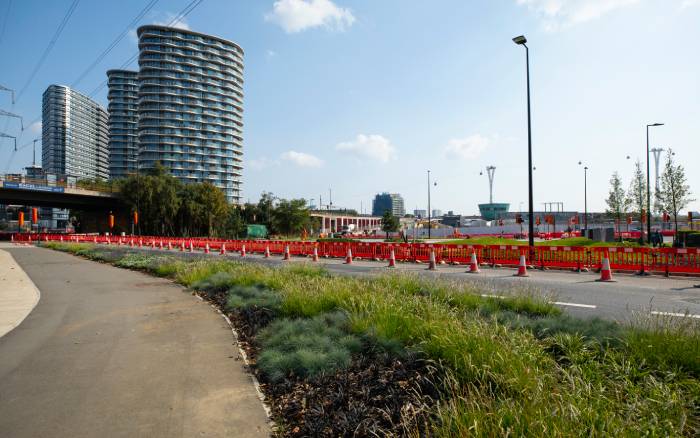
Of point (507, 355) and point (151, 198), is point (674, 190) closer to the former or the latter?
point (507, 355)

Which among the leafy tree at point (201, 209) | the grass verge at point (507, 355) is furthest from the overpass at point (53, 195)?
the grass verge at point (507, 355)

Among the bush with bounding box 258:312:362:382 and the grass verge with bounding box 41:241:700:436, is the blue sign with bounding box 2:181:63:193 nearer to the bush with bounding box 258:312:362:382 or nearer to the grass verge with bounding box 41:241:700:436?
the grass verge with bounding box 41:241:700:436

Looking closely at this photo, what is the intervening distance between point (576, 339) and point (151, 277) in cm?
1388

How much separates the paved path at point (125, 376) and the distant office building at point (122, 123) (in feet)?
517

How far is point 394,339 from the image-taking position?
464 centimetres

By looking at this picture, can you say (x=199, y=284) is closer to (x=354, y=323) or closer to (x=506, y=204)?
(x=354, y=323)

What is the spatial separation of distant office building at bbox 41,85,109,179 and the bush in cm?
16275

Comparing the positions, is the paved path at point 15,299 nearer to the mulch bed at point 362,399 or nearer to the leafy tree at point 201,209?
the mulch bed at point 362,399

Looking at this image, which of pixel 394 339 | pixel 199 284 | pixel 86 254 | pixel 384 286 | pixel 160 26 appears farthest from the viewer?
pixel 160 26

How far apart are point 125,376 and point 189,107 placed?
139818 millimetres

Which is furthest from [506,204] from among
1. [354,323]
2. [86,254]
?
[354,323]

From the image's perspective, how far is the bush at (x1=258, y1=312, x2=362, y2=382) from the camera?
4410mm

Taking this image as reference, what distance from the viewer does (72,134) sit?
5812 inches

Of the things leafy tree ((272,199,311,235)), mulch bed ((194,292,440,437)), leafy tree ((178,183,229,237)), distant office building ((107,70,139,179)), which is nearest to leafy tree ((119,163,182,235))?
leafy tree ((178,183,229,237))
